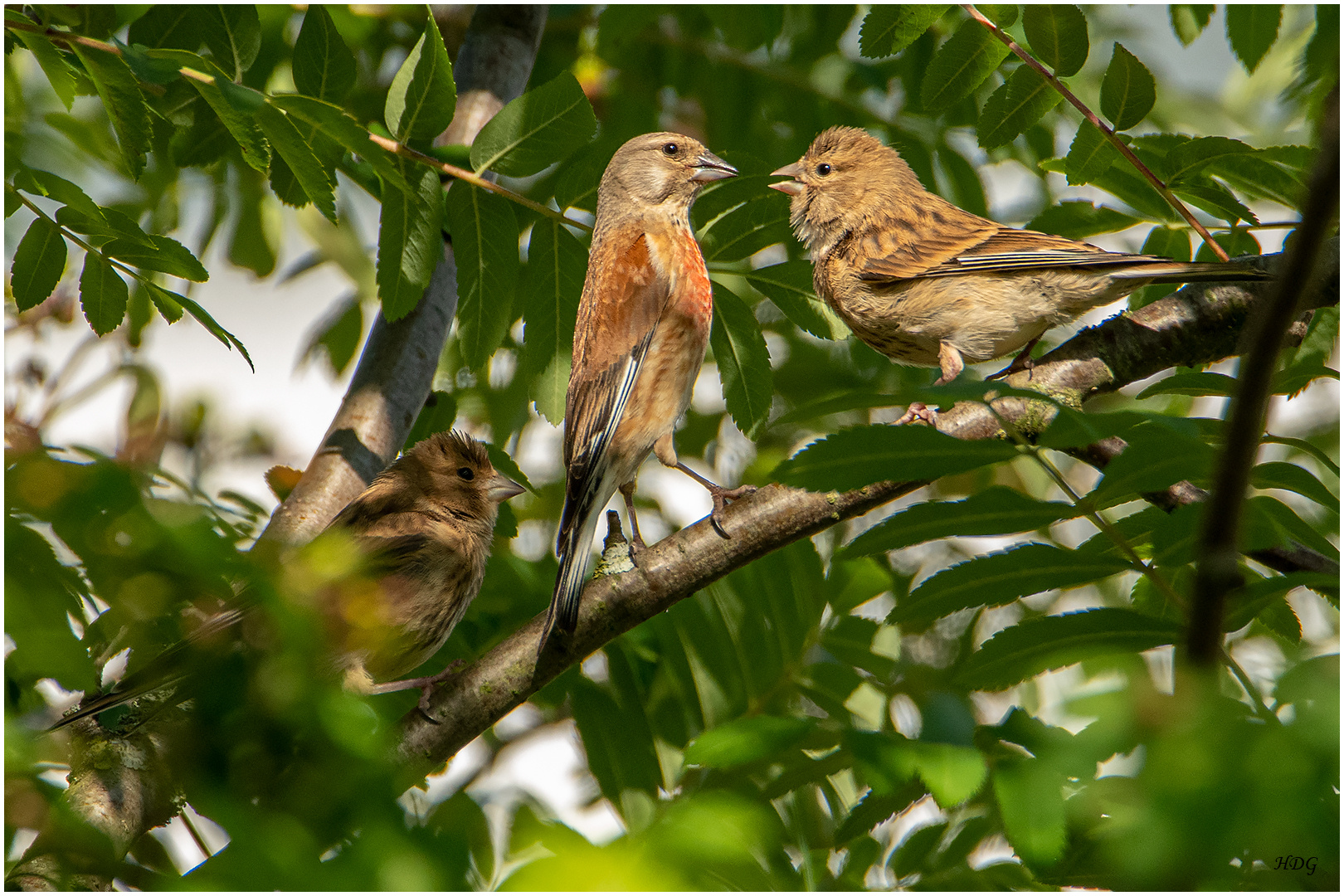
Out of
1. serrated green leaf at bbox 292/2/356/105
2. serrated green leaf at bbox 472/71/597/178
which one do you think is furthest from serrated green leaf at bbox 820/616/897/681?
serrated green leaf at bbox 292/2/356/105

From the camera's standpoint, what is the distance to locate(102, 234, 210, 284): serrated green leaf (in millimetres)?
3137

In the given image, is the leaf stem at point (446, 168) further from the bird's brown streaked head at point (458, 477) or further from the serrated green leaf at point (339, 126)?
the bird's brown streaked head at point (458, 477)

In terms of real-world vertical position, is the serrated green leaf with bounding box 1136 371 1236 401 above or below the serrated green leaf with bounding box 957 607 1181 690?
above

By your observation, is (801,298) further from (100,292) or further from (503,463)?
(100,292)

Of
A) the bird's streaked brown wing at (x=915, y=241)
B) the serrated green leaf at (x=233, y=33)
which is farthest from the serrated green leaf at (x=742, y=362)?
the serrated green leaf at (x=233, y=33)

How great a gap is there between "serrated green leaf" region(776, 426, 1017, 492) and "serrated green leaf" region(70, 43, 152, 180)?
Result: 221 centimetres

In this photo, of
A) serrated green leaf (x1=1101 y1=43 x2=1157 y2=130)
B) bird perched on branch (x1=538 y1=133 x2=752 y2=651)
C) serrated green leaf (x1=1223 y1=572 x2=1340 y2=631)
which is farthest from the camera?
bird perched on branch (x1=538 y1=133 x2=752 y2=651)

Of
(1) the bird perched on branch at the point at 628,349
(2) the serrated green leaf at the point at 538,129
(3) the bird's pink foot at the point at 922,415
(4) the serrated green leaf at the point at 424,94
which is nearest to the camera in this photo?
(3) the bird's pink foot at the point at 922,415

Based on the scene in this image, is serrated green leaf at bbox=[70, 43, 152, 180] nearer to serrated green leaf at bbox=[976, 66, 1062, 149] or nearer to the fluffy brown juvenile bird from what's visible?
the fluffy brown juvenile bird

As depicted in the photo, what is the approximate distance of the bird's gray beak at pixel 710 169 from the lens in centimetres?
440

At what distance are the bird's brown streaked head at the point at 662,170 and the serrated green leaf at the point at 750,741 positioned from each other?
9.35ft

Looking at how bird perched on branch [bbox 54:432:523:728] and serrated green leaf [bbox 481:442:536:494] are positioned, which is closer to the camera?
bird perched on branch [bbox 54:432:523:728]

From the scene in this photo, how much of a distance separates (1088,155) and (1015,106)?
0.31 m

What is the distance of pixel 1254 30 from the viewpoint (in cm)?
399
